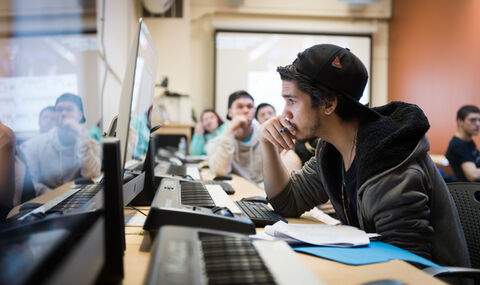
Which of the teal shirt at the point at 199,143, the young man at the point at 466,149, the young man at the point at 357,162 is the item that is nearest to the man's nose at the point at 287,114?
the young man at the point at 357,162

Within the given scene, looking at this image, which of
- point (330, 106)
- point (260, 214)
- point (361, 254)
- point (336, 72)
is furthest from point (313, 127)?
point (361, 254)

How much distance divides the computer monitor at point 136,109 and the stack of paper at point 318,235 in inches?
14.0

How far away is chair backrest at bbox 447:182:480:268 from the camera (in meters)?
1.17

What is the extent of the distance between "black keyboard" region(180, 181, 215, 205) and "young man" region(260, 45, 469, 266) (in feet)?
0.73

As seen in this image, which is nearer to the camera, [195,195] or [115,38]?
[195,195]

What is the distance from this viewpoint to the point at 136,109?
112 cm

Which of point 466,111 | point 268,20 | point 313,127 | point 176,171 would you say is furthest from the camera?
point 268,20

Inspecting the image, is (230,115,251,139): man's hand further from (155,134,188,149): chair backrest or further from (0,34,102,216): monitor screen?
(155,134,188,149): chair backrest

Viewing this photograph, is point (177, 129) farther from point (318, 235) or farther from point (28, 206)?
point (28, 206)

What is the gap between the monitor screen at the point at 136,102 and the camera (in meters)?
0.98

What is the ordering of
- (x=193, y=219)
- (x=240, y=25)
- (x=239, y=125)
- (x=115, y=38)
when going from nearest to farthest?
1. (x=193, y=219)
2. (x=239, y=125)
3. (x=115, y=38)
4. (x=240, y=25)

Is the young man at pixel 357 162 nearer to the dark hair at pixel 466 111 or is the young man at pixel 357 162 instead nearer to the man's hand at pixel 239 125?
the man's hand at pixel 239 125

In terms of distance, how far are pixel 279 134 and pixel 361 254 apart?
2.14 feet

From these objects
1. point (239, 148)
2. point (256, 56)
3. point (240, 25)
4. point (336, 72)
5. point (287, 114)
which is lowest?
point (239, 148)
